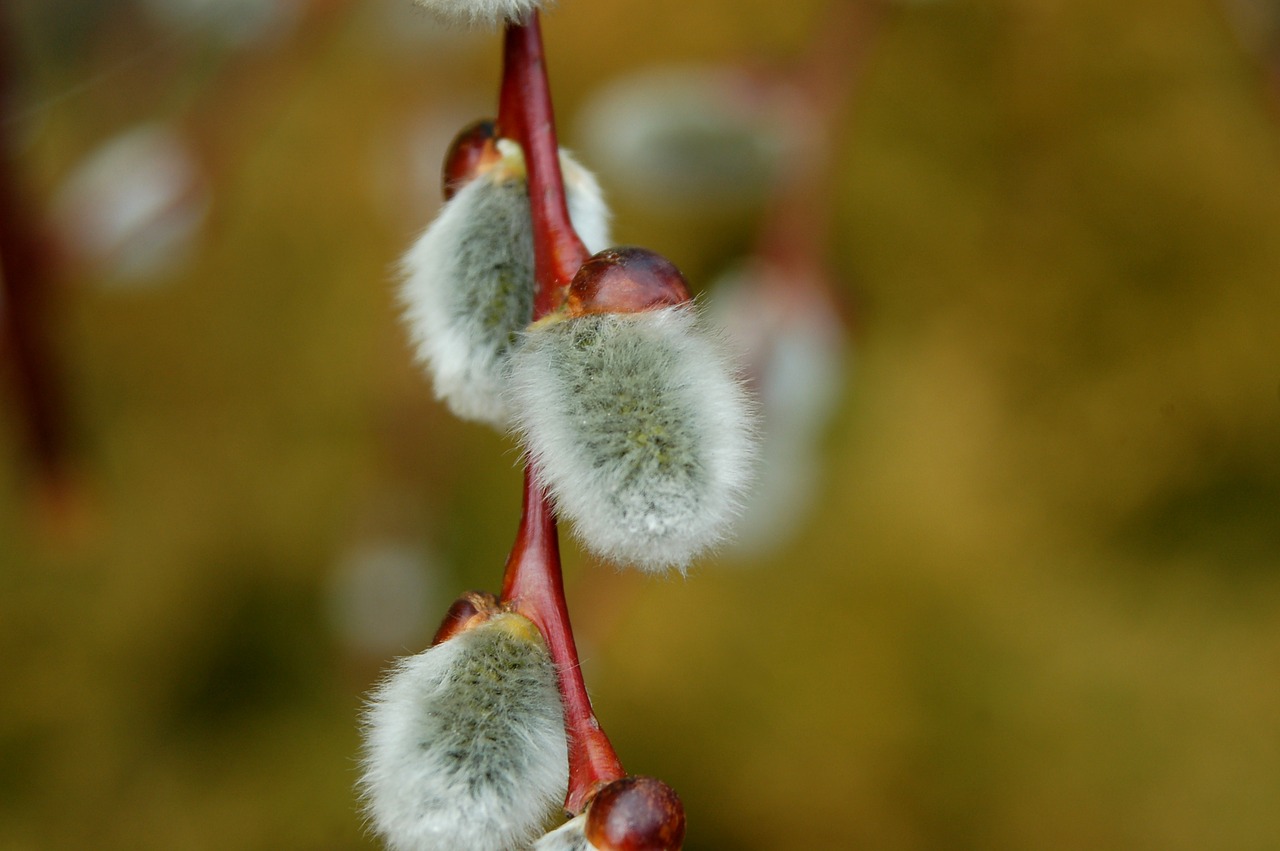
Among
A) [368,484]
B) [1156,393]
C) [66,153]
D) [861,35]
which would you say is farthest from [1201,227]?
[66,153]

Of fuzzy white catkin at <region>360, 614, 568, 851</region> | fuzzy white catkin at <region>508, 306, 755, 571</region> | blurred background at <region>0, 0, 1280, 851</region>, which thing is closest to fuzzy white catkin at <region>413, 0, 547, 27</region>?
fuzzy white catkin at <region>508, 306, 755, 571</region>

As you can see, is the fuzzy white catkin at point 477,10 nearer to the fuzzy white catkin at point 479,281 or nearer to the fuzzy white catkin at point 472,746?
the fuzzy white catkin at point 479,281

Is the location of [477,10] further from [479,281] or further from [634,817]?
[634,817]

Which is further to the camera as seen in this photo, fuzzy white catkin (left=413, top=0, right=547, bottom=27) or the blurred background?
the blurred background

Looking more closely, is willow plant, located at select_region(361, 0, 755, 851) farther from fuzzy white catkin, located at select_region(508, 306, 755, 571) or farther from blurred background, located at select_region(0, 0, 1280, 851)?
blurred background, located at select_region(0, 0, 1280, 851)

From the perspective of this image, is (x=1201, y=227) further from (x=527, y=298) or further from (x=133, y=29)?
(x=133, y=29)

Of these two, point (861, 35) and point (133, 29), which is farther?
point (133, 29)

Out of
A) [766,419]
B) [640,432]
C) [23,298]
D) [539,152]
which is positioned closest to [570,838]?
[640,432]
